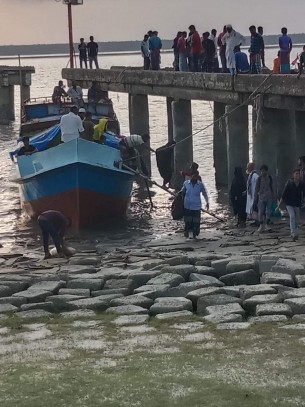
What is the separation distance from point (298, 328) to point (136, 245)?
345 inches

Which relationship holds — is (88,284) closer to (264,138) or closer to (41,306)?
(41,306)

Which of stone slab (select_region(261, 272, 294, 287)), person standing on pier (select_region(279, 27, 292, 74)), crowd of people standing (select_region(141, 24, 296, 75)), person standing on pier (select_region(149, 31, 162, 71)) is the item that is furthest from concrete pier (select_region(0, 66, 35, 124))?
stone slab (select_region(261, 272, 294, 287))

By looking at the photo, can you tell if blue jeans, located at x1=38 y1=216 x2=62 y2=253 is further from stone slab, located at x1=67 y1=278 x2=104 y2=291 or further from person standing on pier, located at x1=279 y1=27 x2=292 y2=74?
person standing on pier, located at x1=279 y1=27 x2=292 y2=74

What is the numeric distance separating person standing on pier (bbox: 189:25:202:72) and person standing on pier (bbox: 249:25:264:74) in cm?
217

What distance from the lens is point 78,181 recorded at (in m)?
22.2

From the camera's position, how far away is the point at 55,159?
74.1ft

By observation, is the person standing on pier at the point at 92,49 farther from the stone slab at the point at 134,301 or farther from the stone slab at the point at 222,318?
the stone slab at the point at 222,318

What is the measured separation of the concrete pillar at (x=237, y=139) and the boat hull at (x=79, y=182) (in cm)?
233

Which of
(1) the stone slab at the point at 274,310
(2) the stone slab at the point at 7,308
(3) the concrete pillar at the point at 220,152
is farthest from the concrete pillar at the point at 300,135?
(2) the stone slab at the point at 7,308

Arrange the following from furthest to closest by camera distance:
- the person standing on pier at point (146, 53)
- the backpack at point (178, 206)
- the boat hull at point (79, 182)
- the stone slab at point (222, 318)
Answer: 1. the person standing on pier at point (146, 53)
2. the boat hull at point (79, 182)
3. the backpack at point (178, 206)
4. the stone slab at point (222, 318)

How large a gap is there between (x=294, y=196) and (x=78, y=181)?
6.31 meters

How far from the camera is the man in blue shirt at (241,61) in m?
23.1

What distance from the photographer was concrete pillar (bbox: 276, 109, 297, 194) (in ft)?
72.2

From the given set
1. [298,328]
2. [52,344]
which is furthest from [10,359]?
[298,328]
